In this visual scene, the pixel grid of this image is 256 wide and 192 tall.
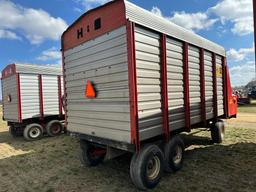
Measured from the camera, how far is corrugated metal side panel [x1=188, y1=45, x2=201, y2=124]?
5.71m

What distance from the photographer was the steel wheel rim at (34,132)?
1013cm

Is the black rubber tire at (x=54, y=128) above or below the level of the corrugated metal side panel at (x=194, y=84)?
below

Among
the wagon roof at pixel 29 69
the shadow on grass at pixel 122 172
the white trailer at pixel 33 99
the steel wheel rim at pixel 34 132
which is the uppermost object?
the wagon roof at pixel 29 69

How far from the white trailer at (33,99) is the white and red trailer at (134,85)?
5.08m

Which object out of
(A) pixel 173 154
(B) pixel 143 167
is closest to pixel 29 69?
(A) pixel 173 154

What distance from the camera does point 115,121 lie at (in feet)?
14.3

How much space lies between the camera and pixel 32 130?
33.4ft

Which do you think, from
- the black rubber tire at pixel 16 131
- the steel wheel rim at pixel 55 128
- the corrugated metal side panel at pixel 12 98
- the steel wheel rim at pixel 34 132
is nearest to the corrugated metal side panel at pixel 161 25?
the steel wheel rim at pixel 55 128

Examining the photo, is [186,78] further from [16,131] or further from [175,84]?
[16,131]

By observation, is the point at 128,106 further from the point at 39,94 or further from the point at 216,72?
the point at 39,94

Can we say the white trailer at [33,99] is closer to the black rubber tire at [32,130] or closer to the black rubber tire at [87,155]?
the black rubber tire at [32,130]

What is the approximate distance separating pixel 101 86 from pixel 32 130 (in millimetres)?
6990

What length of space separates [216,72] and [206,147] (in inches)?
98.5

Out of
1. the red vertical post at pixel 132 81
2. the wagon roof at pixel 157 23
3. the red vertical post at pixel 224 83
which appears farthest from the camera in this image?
the red vertical post at pixel 224 83
